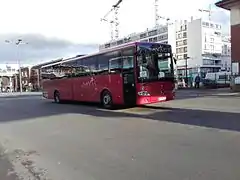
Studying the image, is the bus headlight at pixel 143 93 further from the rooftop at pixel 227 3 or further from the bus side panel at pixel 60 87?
the rooftop at pixel 227 3

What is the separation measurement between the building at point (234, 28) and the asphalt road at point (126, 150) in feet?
79.4

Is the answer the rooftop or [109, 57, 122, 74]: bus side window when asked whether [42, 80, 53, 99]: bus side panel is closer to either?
[109, 57, 122, 74]: bus side window

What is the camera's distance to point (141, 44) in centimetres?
1745

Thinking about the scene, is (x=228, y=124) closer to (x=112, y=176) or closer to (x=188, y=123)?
(x=188, y=123)

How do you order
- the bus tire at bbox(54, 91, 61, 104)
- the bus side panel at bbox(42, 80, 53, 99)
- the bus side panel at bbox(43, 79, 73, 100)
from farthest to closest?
1. the bus side panel at bbox(42, 80, 53, 99)
2. the bus tire at bbox(54, 91, 61, 104)
3. the bus side panel at bbox(43, 79, 73, 100)

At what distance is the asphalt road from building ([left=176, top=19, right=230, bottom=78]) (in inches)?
4125

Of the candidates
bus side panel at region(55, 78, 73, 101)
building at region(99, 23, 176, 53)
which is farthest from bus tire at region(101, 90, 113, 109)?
building at region(99, 23, 176, 53)

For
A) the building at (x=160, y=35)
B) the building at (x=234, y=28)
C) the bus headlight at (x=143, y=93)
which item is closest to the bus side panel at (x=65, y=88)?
the bus headlight at (x=143, y=93)

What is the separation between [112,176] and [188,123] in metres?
6.39

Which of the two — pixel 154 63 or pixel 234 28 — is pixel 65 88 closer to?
pixel 154 63

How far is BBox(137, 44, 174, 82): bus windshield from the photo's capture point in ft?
56.9

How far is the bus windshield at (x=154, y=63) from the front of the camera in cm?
1734

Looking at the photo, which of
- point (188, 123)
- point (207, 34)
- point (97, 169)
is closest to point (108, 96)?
point (188, 123)

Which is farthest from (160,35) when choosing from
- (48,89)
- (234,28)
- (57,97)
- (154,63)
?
(154,63)
